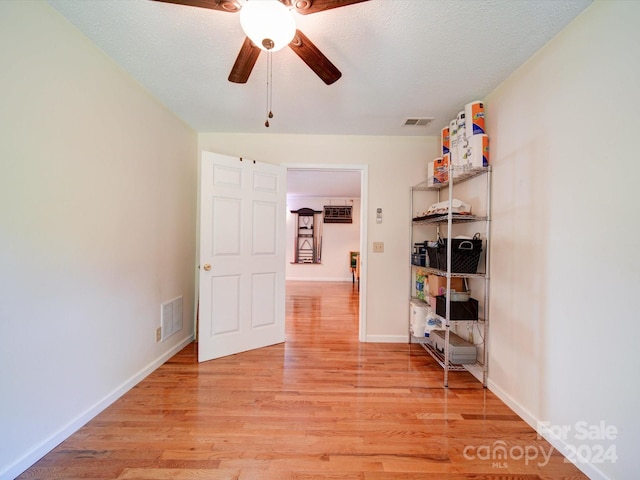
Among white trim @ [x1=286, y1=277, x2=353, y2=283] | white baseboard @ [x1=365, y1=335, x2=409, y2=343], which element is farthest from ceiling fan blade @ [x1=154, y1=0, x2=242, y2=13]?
white trim @ [x1=286, y1=277, x2=353, y2=283]

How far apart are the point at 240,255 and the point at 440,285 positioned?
1.96 m

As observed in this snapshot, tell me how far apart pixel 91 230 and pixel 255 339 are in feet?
5.56

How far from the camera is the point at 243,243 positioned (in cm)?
252

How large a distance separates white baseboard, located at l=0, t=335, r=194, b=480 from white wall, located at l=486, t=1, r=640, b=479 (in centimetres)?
277

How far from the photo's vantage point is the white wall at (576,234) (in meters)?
1.10

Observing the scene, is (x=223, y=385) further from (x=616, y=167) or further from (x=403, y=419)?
(x=616, y=167)

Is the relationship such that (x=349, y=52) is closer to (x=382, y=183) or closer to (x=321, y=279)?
(x=382, y=183)

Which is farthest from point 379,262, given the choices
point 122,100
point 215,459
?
point 122,100

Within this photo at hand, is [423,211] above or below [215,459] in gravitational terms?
above

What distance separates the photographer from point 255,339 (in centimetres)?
258

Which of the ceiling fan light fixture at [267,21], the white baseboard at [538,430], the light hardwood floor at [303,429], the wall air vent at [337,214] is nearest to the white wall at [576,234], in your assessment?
the white baseboard at [538,430]

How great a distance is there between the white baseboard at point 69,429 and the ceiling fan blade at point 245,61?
2218 mm

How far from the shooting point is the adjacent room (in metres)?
1.17

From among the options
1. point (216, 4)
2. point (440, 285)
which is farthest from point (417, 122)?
point (216, 4)
